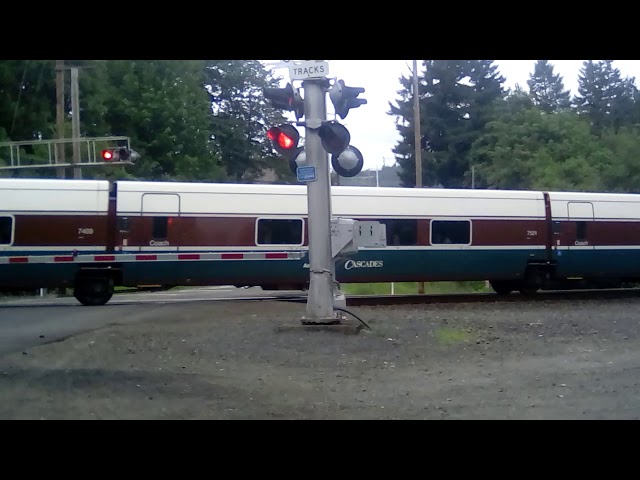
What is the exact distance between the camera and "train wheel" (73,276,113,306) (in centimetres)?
1800

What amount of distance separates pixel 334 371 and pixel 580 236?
46.7 feet

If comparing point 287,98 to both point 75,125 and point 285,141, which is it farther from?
point 75,125

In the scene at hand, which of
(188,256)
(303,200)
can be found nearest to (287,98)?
(303,200)

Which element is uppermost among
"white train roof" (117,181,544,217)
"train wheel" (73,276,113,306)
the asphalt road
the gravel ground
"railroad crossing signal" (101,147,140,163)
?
"railroad crossing signal" (101,147,140,163)

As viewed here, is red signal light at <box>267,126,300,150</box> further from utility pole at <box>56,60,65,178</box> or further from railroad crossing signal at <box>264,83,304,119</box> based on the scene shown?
utility pole at <box>56,60,65,178</box>

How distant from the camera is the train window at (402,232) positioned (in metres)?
19.9

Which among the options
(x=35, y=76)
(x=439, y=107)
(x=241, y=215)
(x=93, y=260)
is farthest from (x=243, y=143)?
(x=439, y=107)

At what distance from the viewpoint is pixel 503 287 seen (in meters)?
22.6

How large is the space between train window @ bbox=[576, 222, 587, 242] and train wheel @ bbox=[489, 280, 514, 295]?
2.30 metres

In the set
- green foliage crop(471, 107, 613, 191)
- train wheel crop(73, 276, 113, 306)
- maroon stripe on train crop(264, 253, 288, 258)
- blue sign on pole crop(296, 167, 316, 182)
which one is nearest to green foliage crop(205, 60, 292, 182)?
maroon stripe on train crop(264, 253, 288, 258)

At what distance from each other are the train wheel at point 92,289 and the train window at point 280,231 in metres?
3.86

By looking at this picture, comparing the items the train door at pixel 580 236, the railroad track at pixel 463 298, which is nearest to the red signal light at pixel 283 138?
the railroad track at pixel 463 298
